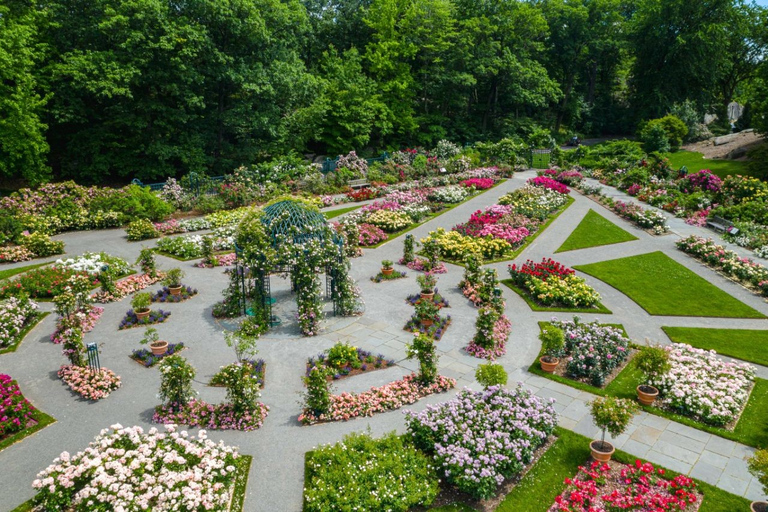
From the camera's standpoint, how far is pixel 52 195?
24.3 metres

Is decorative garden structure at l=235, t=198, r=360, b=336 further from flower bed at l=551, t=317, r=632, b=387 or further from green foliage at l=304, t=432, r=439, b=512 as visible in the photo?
flower bed at l=551, t=317, r=632, b=387

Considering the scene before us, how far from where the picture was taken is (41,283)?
17.0 meters

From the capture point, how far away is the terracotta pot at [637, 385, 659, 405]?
11.3 meters

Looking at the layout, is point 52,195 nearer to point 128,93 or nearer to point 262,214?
point 128,93

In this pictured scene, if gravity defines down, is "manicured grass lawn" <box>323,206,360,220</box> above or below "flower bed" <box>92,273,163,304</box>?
above

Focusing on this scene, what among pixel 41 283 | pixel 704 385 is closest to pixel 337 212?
pixel 41 283

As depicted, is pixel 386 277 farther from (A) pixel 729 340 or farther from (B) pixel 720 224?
(B) pixel 720 224

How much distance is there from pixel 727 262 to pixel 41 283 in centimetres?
2531

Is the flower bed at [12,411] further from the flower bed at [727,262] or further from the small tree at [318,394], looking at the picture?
the flower bed at [727,262]

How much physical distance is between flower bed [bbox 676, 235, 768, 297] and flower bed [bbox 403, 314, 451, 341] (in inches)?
468

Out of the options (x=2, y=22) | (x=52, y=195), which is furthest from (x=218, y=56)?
(x=52, y=195)

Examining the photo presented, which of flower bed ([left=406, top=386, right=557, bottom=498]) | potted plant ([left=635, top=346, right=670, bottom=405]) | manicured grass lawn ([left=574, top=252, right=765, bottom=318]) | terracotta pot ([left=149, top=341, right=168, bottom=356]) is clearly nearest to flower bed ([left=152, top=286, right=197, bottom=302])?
terracotta pot ([left=149, top=341, right=168, bottom=356])

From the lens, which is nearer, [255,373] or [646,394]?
[646,394]

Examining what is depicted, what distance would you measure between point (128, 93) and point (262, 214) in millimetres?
19584
